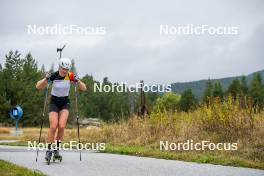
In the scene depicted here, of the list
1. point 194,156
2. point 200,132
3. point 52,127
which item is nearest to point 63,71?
point 52,127

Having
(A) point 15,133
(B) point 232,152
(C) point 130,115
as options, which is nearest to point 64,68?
(B) point 232,152

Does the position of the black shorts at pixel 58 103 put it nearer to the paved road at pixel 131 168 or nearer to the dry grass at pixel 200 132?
the paved road at pixel 131 168

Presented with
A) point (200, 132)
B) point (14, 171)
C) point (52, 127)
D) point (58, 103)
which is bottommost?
point (14, 171)

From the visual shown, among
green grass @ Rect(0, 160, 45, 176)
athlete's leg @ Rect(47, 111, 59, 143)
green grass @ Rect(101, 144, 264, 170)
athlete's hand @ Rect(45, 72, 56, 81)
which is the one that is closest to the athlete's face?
athlete's hand @ Rect(45, 72, 56, 81)

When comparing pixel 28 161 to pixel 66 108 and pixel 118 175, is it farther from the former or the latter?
pixel 118 175

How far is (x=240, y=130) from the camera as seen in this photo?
13273 millimetres

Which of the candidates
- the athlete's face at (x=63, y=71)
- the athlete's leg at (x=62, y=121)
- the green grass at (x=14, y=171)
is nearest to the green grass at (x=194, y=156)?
the athlete's leg at (x=62, y=121)

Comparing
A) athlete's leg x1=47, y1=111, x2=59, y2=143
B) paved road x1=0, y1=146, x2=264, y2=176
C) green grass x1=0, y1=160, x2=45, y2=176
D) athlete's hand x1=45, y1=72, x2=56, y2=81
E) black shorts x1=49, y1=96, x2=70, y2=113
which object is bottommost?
paved road x1=0, y1=146, x2=264, y2=176

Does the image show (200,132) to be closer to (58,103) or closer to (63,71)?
(58,103)

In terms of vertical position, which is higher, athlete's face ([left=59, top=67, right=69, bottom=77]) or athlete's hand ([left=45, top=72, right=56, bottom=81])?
athlete's face ([left=59, top=67, right=69, bottom=77])

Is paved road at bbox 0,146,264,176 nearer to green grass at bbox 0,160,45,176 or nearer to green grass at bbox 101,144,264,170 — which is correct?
green grass at bbox 0,160,45,176

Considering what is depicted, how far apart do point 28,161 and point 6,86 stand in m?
56.7

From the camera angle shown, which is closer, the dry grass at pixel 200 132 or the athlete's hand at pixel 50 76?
the athlete's hand at pixel 50 76

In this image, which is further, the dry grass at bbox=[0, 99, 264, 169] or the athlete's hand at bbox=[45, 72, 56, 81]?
the dry grass at bbox=[0, 99, 264, 169]
